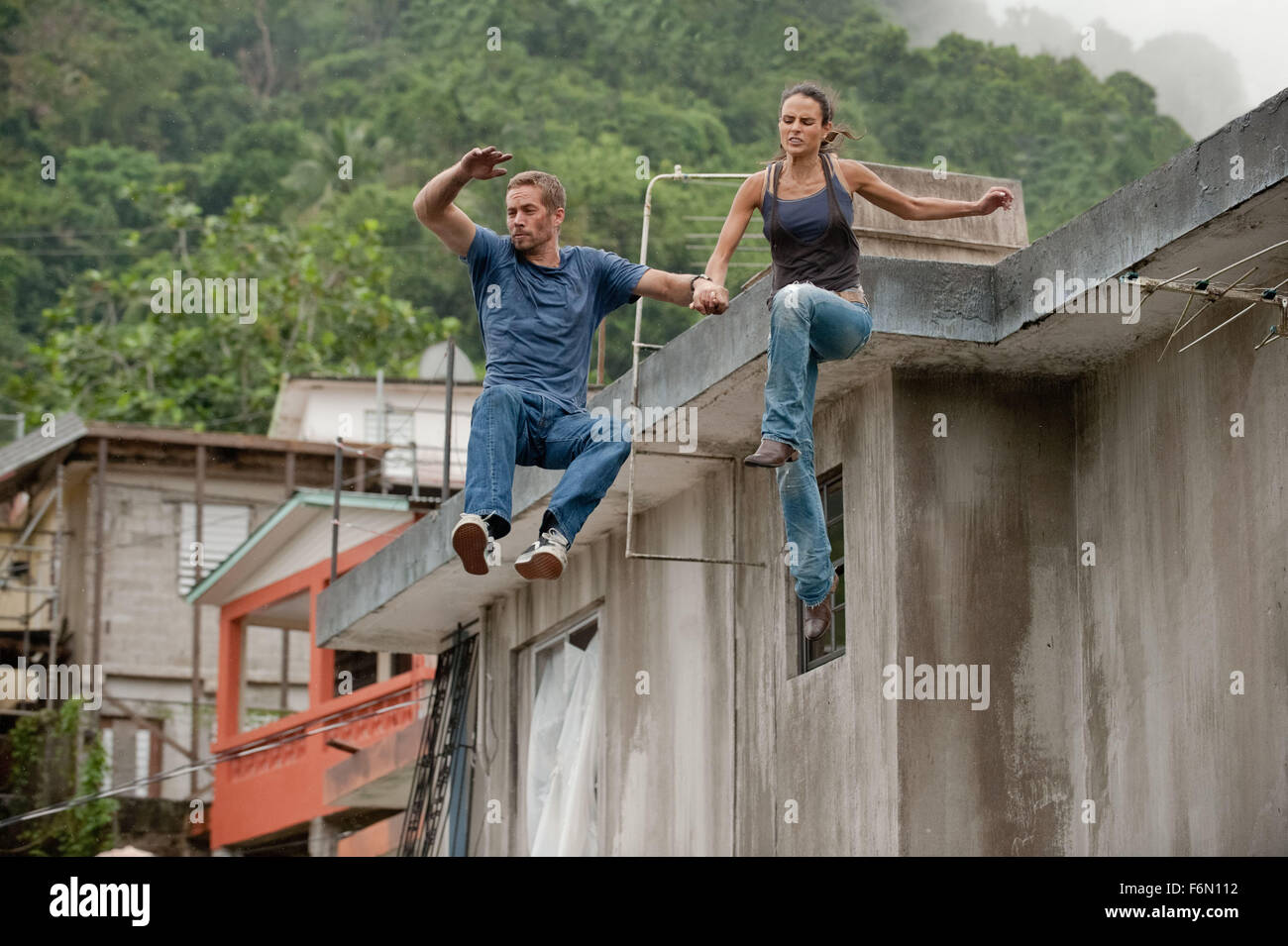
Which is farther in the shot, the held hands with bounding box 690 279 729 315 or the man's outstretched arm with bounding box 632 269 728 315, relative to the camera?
the man's outstretched arm with bounding box 632 269 728 315

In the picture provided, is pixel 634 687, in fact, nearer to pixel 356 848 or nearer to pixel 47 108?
pixel 356 848

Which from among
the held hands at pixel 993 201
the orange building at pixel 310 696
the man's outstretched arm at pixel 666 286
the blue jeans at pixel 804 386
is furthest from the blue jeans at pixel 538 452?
the orange building at pixel 310 696

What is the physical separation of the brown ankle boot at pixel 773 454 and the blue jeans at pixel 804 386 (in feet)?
0.16

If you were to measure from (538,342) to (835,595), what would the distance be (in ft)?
10.5

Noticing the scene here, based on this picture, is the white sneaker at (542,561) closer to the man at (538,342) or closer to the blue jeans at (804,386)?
the man at (538,342)

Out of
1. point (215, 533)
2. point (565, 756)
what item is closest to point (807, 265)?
point (565, 756)

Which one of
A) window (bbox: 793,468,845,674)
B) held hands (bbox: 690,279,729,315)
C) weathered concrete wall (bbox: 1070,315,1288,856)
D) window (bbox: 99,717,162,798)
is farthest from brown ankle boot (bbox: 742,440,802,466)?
window (bbox: 99,717,162,798)

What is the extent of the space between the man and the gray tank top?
548mm

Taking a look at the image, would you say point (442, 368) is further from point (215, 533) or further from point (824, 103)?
point (824, 103)

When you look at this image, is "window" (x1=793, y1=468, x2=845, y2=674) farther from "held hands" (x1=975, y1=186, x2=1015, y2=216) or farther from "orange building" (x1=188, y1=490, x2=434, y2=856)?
"orange building" (x1=188, y1=490, x2=434, y2=856)

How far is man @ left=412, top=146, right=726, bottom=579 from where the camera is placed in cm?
1058

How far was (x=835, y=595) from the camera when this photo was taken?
13.4m

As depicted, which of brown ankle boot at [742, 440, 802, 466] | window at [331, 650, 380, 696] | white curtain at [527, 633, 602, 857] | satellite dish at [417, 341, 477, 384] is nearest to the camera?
brown ankle boot at [742, 440, 802, 466]
